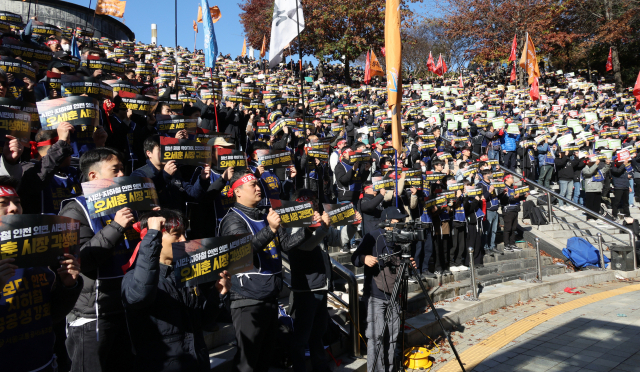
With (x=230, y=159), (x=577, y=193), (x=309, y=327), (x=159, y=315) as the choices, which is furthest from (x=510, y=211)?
(x=159, y=315)

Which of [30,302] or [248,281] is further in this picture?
[248,281]

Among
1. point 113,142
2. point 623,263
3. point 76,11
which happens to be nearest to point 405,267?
point 113,142

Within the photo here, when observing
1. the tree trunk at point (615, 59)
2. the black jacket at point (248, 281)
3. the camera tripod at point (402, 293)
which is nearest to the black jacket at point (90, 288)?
the black jacket at point (248, 281)

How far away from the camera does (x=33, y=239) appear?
2.56 m

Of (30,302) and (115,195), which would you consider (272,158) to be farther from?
(30,302)

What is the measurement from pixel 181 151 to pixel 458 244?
797 cm

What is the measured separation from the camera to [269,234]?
4.22 metres

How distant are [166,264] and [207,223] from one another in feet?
9.12

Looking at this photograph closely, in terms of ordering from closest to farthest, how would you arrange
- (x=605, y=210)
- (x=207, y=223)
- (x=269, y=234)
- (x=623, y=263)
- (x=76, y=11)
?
(x=269, y=234) < (x=207, y=223) < (x=623, y=263) < (x=605, y=210) < (x=76, y=11)

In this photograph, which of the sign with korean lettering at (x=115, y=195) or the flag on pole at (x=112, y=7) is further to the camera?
the flag on pole at (x=112, y=7)

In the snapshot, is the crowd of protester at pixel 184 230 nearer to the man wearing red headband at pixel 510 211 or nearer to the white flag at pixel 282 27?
the man wearing red headband at pixel 510 211

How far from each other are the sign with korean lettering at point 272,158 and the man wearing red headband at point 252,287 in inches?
61.3

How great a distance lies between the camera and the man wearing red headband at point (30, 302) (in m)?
2.73

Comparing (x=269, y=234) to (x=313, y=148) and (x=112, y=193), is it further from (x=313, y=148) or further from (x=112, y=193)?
(x=313, y=148)
